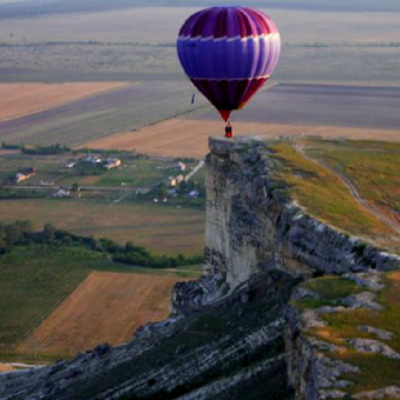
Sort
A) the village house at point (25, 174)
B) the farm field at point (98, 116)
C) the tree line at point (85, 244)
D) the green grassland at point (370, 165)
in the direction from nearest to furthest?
the green grassland at point (370, 165) < the tree line at point (85, 244) < the village house at point (25, 174) < the farm field at point (98, 116)

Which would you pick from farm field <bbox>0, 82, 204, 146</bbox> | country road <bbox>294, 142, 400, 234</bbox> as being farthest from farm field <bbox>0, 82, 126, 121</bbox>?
country road <bbox>294, 142, 400, 234</bbox>

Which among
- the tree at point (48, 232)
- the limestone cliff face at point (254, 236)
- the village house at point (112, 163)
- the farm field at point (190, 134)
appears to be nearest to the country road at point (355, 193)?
the limestone cliff face at point (254, 236)

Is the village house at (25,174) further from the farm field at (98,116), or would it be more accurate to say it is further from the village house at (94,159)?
the farm field at (98,116)

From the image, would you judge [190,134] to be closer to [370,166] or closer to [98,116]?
[98,116]

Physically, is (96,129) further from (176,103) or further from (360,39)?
(360,39)

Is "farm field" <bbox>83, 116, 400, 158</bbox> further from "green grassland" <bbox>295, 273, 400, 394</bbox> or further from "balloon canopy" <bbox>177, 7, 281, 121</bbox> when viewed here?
"green grassland" <bbox>295, 273, 400, 394</bbox>

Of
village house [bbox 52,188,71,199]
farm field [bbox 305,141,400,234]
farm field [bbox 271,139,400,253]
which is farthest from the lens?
village house [bbox 52,188,71,199]

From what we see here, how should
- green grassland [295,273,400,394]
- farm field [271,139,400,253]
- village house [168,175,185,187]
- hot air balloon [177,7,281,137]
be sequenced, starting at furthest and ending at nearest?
village house [168,175,185,187] < hot air balloon [177,7,281,137] < farm field [271,139,400,253] < green grassland [295,273,400,394]

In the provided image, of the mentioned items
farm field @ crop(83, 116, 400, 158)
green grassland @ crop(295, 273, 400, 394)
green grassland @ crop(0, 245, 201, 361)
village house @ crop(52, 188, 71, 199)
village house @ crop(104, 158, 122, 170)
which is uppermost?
green grassland @ crop(295, 273, 400, 394)

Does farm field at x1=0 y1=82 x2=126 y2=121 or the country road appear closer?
the country road
